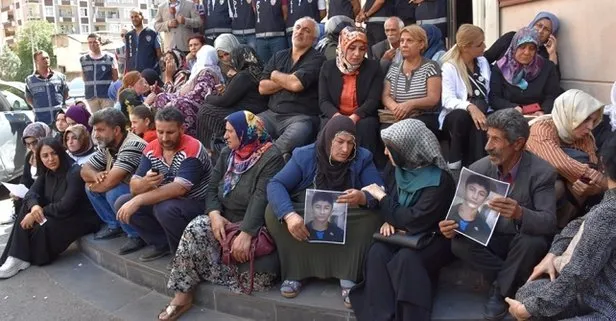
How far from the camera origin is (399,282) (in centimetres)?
342

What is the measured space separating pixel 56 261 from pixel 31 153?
1.60 metres

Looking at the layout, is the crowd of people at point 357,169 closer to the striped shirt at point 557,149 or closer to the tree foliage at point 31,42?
the striped shirt at point 557,149

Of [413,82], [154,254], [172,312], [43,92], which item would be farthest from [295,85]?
[43,92]

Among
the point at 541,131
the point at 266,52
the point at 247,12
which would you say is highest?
the point at 247,12

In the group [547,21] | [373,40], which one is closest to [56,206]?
[373,40]

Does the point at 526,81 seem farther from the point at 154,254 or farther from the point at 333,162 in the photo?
the point at 154,254

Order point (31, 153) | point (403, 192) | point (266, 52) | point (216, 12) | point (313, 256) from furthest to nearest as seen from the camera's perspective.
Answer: point (216, 12) < point (266, 52) < point (31, 153) < point (313, 256) < point (403, 192)

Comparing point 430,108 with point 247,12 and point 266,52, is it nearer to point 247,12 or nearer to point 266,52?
point 266,52

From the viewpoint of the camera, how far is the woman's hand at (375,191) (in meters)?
3.75

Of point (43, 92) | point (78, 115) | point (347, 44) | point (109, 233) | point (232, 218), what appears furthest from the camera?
point (43, 92)

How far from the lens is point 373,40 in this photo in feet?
22.6

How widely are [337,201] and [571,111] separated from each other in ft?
5.63

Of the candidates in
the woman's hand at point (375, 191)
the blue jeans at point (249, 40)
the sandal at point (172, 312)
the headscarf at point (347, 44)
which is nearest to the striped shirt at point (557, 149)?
the woman's hand at point (375, 191)

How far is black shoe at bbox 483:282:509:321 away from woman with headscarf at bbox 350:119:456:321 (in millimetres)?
350
